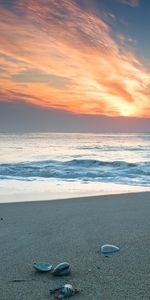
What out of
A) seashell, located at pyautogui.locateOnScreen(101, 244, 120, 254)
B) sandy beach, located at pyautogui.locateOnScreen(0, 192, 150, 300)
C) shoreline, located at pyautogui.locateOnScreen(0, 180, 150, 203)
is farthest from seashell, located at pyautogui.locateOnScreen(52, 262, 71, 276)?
shoreline, located at pyautogui.locateOnScreen(0, 180, 150, 203)

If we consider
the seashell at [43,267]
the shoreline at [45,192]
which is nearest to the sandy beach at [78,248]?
the seashell at [43,267]

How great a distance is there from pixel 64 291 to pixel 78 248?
3.64 ft

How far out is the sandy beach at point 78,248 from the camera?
2398 millimetres

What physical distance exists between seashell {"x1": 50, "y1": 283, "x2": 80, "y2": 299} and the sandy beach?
0.04 metres

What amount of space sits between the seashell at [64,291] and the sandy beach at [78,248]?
4cm

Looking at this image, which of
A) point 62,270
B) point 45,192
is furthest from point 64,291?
point 45,192

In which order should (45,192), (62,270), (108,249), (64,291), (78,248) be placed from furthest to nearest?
(45,192) → (78,248) → (108,249) → (62,270) → (64,291)

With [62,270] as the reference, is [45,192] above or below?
below

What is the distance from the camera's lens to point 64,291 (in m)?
2.28

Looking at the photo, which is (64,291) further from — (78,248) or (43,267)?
(78,248)

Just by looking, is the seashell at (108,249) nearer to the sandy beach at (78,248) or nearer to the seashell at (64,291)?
the sandy beach at (78,248)

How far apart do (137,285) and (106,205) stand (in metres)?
3.78

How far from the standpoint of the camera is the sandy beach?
2.40 metres

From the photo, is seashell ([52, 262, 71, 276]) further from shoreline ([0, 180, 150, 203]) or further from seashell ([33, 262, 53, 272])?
shoreline ([0, 180, 150, 203])
